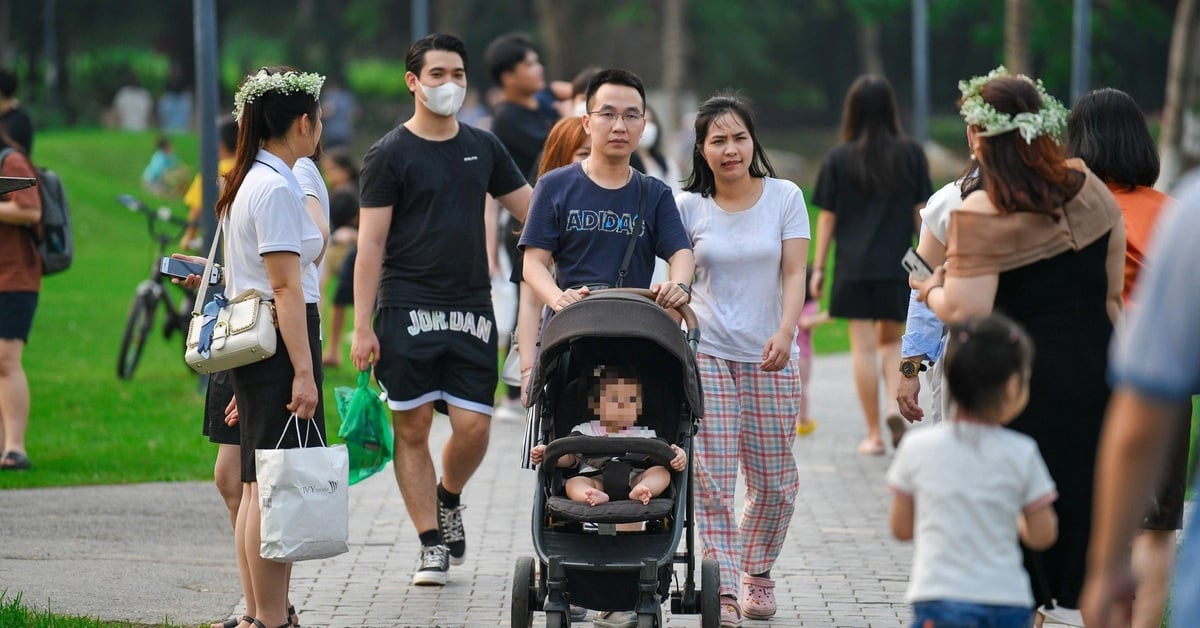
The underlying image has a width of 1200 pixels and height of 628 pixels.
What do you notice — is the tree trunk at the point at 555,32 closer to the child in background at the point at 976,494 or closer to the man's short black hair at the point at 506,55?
the man's short black hair at the point at 506,55

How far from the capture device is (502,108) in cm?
1051

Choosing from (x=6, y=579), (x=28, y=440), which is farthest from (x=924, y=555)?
(x=28, y=440)

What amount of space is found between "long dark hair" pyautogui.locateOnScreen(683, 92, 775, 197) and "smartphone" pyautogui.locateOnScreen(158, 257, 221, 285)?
1.89m

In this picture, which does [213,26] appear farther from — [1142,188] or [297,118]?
[1142,188]

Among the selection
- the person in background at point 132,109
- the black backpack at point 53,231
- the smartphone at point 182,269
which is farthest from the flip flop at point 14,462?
the person in background at point 132,109

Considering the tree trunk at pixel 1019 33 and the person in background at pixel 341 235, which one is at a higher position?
the tree trunk at pixel 1019 33

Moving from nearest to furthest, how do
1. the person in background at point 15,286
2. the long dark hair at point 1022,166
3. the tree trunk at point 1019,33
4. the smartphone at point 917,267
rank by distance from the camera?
the long dark hair at point 1022,166
the smartphone at point 917,267
the person in background at point 15,286
the tree trunk at point 1019,33

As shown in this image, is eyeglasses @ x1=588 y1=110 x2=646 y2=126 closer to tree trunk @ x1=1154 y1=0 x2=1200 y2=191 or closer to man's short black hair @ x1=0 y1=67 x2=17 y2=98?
man's short black hair @ x1=0 y1=67 x2=17 y2=98

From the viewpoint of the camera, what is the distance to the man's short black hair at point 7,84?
979cm

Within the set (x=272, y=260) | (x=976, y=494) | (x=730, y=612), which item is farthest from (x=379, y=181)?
(x=976, y=494)

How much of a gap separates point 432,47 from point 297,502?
245cm

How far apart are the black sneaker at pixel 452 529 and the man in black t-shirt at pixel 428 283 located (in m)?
0.10

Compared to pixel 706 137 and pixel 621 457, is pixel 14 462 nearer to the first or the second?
pixel 706 137

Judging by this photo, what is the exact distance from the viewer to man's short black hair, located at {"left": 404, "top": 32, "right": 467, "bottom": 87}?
279 inches
